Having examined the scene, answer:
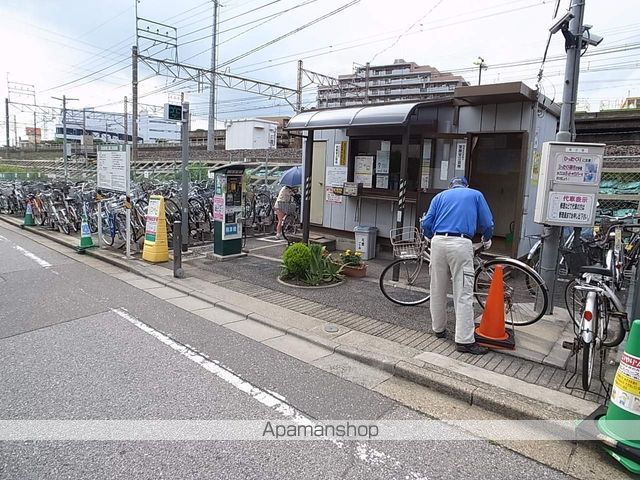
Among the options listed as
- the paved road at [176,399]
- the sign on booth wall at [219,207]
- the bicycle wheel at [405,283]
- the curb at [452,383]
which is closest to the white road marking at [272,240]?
the sign on booth wall at [219,207]

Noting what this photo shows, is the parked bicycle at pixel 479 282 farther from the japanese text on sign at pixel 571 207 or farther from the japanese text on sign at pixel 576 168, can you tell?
the japanese text on sign at pixel 576 168

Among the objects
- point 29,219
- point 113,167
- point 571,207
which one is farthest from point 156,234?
point 29,219

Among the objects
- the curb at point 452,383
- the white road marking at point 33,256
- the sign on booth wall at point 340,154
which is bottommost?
the white road marking at point 33,256

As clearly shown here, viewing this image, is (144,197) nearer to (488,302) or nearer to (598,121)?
(488,302)

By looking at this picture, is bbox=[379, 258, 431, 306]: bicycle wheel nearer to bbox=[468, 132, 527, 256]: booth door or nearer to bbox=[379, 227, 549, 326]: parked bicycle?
bbox=[379, 227, 549, 326]: parked bicycle

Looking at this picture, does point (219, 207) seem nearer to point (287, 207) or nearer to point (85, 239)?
point (287, 207)

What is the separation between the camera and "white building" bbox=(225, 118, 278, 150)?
117 feet

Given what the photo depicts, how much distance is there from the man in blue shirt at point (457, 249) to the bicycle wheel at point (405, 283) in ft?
4.29

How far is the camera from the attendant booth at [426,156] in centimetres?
736

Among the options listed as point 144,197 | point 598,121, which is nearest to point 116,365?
point 144,197

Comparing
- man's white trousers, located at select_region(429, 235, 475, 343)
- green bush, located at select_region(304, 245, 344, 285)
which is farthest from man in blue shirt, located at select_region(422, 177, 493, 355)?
green bush, located at select_region(304, 245, 344, 285)

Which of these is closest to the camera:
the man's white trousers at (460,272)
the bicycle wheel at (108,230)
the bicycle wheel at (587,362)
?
the bicycle wheel at (587,362)

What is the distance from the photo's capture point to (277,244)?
11.1 metres

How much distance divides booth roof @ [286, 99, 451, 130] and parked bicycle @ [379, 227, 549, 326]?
196 cm
